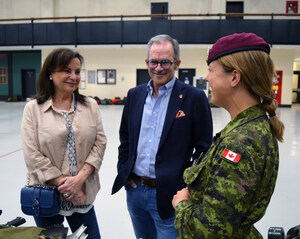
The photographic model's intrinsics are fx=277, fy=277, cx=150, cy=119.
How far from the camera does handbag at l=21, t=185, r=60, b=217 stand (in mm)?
1762

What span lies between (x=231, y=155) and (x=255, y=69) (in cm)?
33

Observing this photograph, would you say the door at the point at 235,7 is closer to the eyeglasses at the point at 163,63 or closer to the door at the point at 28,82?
the door at the point at 28,82

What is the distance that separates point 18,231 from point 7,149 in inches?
227

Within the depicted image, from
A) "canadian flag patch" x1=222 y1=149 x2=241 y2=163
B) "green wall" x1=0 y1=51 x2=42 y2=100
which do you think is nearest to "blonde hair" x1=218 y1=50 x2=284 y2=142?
"canadian flag patch" x1=222 y1=149 x2=241 y2=163

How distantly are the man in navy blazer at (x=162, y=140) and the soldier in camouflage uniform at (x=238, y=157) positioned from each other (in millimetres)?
728

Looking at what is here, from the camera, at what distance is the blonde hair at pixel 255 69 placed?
3.28 feet

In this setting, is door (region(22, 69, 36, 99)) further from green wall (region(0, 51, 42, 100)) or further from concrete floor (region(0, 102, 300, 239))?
concrete floor (region(0, 102, 300, 239))

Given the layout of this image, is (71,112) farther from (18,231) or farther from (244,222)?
(244,222)

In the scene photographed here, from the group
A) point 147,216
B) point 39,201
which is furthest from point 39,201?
point 147,216

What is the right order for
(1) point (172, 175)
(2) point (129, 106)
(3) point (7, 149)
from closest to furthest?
(1) point (172, 175) → (2) point (129, 106) → (3) point (7, 149)

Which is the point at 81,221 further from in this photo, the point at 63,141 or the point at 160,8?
the point at 160,8

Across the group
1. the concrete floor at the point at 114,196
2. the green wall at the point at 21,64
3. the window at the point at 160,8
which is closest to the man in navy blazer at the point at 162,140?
the concrete floor at the point at 114,196

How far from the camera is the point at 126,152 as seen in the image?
220 centimetres

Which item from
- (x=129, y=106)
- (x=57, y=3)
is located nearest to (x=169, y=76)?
(x=129, y=106)
